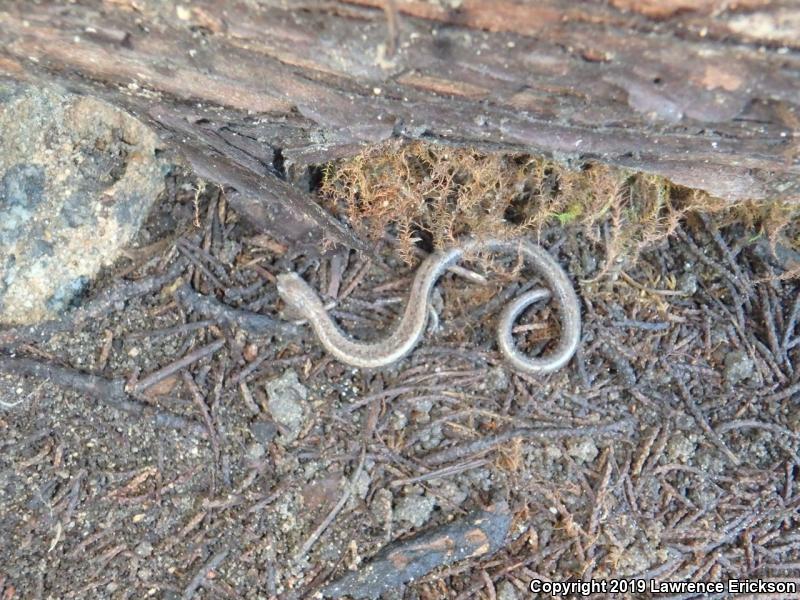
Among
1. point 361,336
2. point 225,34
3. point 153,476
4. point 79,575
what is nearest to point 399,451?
point 361,336

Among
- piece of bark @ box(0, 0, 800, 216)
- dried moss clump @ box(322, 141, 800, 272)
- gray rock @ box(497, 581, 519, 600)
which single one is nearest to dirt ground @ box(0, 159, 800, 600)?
gray rock @ box(497, 581, 519, 600)

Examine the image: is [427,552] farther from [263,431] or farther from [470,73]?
[470,73]

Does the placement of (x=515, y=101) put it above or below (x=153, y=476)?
above

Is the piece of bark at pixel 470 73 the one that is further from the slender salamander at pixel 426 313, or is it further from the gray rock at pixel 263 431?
the gray rock at pixel 263 431

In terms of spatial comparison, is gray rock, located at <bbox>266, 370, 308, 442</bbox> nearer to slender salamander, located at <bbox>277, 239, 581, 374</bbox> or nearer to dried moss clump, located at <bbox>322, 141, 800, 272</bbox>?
slender salamander, located at <bbox>277, 239, 581, 374</bbox>

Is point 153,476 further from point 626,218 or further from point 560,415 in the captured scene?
point 626,218

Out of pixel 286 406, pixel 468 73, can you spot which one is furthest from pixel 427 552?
pixel 468 73
